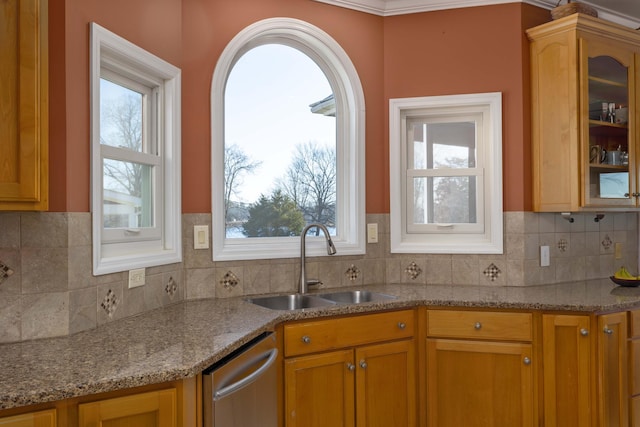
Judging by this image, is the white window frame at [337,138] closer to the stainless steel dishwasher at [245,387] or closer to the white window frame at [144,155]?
the white window frame at [144,155]

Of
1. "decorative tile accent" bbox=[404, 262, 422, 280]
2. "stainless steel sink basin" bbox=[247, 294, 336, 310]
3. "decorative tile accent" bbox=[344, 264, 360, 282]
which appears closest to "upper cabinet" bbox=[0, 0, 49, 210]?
"stainless steel sink basin" bbox=[247, 294, 336, 310]

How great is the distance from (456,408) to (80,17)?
2387mm

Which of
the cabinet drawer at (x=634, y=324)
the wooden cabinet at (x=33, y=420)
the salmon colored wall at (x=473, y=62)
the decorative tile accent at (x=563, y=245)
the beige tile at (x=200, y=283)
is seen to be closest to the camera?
the wooden cabinet at (x=33, y=420)

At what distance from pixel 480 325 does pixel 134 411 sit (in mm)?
1693

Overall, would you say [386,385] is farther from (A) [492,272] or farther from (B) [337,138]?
(B) [337,138]

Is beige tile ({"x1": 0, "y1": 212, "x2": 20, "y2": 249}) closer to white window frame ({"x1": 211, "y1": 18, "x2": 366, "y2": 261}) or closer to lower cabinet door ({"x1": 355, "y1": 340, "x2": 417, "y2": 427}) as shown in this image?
white window frame ({"x1": 211, "y1": 18, "x2": 366, "y2": 261})

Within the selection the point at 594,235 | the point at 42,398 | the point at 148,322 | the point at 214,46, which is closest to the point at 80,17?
the point at 214,46

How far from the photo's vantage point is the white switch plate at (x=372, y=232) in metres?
3.15

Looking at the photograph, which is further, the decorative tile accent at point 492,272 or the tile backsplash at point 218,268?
the decorative tile accent at point 492,272

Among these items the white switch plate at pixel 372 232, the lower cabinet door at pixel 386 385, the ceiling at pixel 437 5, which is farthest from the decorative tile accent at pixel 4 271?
the ceiling at pixel 437 5

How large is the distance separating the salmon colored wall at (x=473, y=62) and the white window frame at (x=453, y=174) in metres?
0.05

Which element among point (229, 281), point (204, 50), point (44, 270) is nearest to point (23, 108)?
point (44, 270)

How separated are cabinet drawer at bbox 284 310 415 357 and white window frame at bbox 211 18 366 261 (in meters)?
0.61

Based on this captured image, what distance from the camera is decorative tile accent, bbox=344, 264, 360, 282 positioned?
10.1 ft
